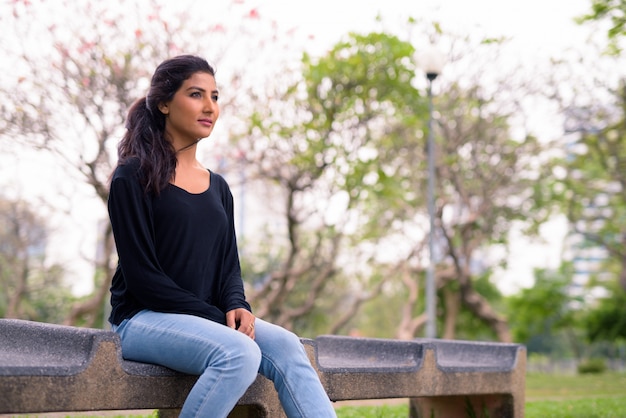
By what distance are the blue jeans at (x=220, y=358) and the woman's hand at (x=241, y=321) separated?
38mm

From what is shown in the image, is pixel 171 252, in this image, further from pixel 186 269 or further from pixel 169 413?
pixel 169 413

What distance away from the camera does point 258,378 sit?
3.21 metres

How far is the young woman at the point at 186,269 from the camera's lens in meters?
2.79

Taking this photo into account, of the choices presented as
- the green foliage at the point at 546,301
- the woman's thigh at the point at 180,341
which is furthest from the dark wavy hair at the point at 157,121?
the green foliage at the point at 546,301

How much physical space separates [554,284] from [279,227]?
35.2 ft

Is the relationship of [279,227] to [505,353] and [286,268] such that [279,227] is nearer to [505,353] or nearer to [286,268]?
[286,268]

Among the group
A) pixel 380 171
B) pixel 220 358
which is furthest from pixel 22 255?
pixel 220 358

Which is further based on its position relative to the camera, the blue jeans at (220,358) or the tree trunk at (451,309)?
the tree trunk at (451,309)

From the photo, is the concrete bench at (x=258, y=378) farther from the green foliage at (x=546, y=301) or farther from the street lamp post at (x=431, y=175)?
the green foliage at (x=546, y=301)

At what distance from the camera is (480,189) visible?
16734mm

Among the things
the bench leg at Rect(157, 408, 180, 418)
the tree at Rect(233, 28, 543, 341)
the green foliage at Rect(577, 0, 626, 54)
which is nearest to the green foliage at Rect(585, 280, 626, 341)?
the tree at Rect(233, 28, 543, 341)

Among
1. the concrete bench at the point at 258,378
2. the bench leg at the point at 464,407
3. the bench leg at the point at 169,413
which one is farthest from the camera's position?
the bench leg at the point at 464,407

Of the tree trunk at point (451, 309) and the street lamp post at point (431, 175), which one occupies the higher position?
the street lamp post at point (431, 175)

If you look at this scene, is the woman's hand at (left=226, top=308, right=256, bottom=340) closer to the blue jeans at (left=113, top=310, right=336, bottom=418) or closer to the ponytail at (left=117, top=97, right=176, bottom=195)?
the blue jeans at (left=113, top=310, right=336, bottom=418)
